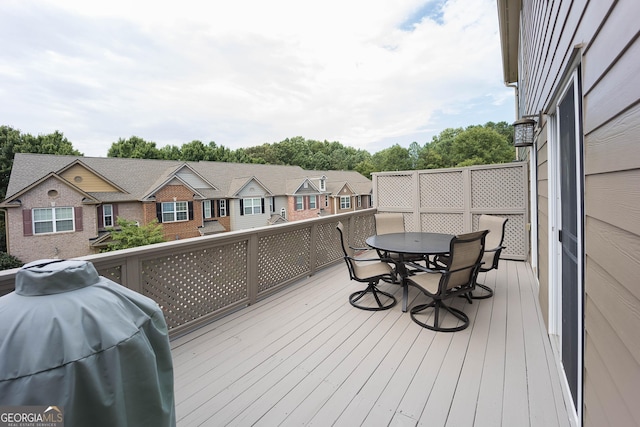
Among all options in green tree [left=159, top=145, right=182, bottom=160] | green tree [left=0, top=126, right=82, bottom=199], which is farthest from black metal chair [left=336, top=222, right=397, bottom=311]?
green tree [left=159, top=145, right=182, bottom=160]

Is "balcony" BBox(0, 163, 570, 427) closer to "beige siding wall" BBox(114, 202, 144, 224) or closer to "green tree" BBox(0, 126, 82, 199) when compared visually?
"beige siding wall" BBox(114, 202, 144, 224)

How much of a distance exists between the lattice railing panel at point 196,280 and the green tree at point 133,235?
13.2 m

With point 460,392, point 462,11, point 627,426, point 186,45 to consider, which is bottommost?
point 460,392

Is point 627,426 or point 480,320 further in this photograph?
point 480,320

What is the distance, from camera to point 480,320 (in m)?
3.11

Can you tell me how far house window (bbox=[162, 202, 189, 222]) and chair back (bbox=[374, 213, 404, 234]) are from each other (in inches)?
593

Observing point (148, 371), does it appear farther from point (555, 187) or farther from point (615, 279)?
point (555, 187)

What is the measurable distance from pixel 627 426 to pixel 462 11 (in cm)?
981

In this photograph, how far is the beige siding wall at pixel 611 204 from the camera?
839 millimetres

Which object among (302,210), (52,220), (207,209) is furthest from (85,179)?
(302,210)

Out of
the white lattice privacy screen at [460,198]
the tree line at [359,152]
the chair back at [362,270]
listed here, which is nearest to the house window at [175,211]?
the white lattice privacy screen at [460,198]

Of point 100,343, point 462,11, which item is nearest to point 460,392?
point 100,343

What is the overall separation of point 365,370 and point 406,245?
6.01 feet

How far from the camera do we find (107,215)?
51.2 ft
